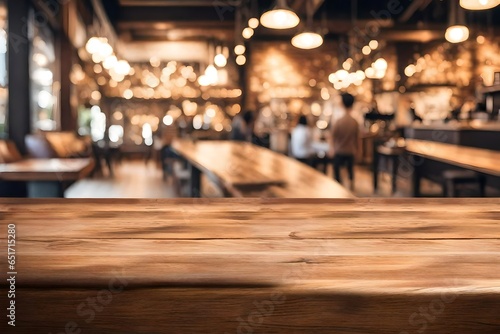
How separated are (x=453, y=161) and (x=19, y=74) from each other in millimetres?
5227

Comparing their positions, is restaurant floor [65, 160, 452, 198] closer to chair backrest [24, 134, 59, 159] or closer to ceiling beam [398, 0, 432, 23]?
chair backrest [24, 134, 59, 159]

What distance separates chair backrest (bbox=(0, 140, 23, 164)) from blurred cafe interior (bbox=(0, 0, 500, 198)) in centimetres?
2

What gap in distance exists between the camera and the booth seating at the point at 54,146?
750 centimetres

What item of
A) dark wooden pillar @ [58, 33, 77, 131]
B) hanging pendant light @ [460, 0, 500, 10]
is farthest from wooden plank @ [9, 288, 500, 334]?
dark wooden pillar @ [58, 33, 77, 131]

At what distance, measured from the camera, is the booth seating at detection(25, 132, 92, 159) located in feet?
24.6

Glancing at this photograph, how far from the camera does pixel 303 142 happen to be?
8.80 meters

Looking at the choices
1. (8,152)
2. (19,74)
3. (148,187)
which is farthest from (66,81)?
(8,152)

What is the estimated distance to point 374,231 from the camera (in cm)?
151

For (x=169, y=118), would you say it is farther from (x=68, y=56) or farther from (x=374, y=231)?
(x=374, y=231)

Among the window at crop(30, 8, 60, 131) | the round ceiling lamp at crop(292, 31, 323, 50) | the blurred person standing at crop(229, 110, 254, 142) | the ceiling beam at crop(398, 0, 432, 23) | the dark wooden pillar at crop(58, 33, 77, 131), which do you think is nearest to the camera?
the round ceiling lamp at crop(292, 31, 323, 50)

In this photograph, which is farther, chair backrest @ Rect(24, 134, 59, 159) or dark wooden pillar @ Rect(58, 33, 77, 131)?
dark wooden pillar @ Rect(58, 33, 77, 131)

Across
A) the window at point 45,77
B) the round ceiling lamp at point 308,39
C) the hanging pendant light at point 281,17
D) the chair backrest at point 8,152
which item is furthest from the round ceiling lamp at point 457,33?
the window at point 45,77

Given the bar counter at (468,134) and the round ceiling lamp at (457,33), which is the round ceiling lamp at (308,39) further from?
the bar counter at (468,134)

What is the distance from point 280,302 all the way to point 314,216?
68cm
